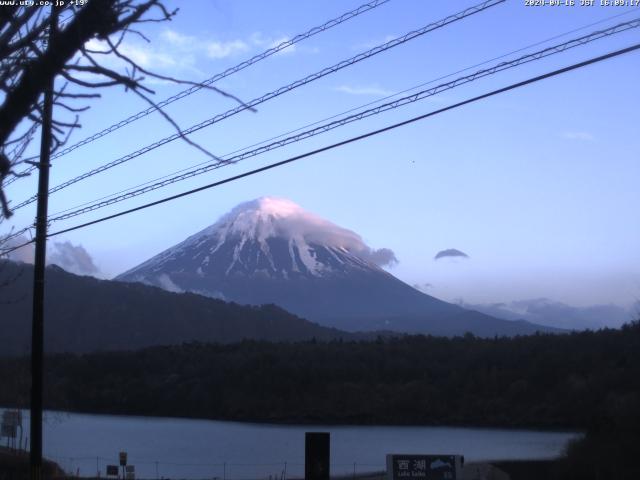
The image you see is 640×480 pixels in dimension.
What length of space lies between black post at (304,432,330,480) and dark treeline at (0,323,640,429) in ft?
165

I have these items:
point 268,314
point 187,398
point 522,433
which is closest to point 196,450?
point 522,433

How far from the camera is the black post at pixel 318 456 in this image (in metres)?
7.75

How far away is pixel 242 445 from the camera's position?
45.5 meters

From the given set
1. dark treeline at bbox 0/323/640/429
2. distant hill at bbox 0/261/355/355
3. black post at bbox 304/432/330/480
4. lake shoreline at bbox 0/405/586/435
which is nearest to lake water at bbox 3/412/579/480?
lake shoreline at bbox 0/405/586/435

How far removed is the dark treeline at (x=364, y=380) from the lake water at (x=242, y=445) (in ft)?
16.6

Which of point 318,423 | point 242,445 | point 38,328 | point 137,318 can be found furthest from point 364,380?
point 38,328

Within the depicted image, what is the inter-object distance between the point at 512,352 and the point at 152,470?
38.3 m

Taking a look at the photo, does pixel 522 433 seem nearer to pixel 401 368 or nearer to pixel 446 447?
pixel 446 447

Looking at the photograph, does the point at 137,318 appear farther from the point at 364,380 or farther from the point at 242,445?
the point at 242,445

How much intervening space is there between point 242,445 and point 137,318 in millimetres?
61186

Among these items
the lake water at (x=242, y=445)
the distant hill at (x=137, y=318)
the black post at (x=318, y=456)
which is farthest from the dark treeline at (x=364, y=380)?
the black post at (x=318, y=456)

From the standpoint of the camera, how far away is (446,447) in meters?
42.9

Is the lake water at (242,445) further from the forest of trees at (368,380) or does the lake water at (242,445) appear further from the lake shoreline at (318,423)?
the forest of trees at (368,380)

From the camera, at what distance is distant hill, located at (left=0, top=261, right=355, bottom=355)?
98.1 metres
